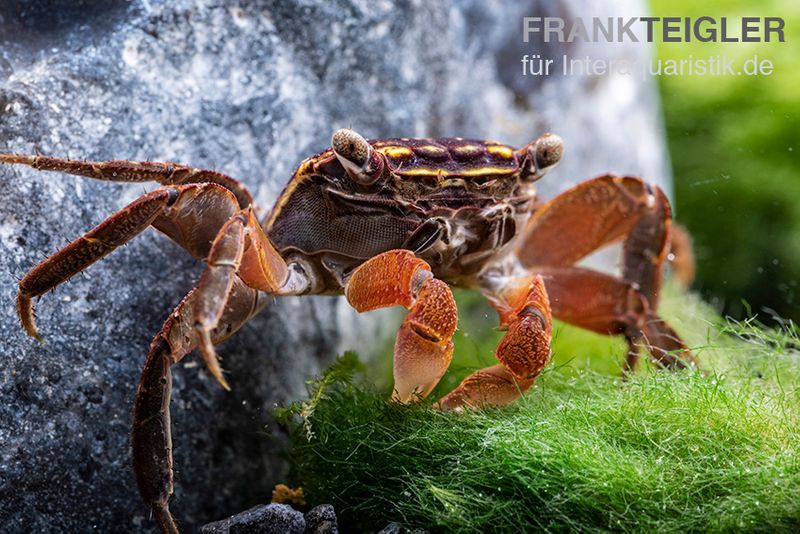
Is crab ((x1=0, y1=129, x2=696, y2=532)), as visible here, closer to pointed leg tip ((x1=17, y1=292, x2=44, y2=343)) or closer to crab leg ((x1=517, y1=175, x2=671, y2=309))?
pointed leg tip ((x1=17, y1=292, x2=44, y2=343))

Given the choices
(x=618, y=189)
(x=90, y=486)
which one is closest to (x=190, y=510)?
(x=90, y=486)

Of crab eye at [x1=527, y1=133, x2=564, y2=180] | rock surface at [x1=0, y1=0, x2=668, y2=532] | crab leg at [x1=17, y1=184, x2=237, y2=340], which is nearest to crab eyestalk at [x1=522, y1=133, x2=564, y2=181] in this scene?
crab eye at [x1=527, y1=133, x2=564, y2=180]

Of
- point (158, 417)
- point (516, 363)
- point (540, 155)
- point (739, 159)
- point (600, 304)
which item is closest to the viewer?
point (158, 417)

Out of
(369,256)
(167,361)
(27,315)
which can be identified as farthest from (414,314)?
(27,315)

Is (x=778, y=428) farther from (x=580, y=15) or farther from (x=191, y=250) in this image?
(x=580, y=15)

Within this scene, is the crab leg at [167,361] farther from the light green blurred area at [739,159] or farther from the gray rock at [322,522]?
the light green blurred area at [739,159]

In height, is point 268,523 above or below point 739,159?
above

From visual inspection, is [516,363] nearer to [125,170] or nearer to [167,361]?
[167,361]
